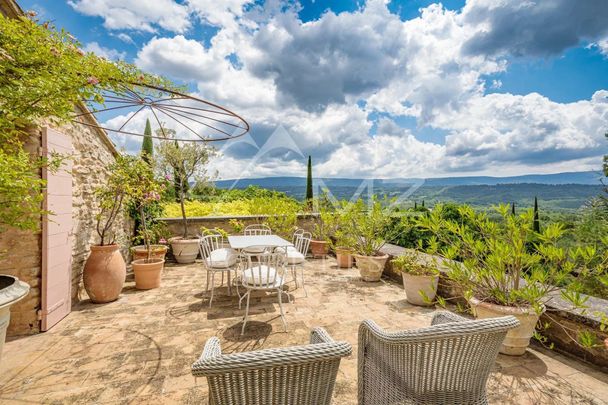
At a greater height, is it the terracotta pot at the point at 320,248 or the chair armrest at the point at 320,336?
the chair armrest at the point at 320,336

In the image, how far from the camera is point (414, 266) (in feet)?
12.6

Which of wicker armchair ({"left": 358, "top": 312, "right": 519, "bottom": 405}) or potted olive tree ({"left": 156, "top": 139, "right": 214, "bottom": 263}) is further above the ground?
potted olive tree ({"left": 156, "top": 139, "right": 214, "bottom": 263})

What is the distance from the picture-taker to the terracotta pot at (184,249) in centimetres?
611

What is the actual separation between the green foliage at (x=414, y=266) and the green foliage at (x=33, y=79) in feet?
12.4

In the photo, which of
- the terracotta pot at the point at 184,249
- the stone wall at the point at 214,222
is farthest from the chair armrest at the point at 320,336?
the stone wall at the point at 214,222

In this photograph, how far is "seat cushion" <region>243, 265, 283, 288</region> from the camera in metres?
3.08

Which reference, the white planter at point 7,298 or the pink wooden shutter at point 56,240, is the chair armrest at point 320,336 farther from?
the pink wooden shutter at point 56,240

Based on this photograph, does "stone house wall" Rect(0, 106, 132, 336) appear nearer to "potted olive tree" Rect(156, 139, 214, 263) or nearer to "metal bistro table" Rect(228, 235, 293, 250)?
"potted olive tree" Rect(156, 139, 214, 263)

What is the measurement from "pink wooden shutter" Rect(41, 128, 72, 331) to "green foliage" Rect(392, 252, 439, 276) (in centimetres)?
413

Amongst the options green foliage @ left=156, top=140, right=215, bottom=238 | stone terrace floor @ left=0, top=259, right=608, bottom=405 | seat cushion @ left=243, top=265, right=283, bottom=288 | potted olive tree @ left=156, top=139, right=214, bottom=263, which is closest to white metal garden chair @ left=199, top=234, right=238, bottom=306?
stone terrace floor @ left=0, top=259, right=608, bottom=405

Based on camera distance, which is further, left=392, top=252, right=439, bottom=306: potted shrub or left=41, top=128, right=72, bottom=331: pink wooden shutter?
left=392, top=252, right=439, bottom=306: potted shrub

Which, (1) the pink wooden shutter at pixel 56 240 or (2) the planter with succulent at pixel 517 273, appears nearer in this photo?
(2) the planter with succulent at pixel 517 273

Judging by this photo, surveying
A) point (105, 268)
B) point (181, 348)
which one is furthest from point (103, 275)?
point (181, 348)

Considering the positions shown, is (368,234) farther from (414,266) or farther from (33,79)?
(33,79)
